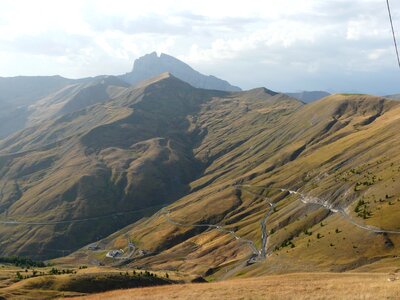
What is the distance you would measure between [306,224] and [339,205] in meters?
15.6

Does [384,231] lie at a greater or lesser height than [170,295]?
lesser

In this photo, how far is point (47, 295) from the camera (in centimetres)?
6800

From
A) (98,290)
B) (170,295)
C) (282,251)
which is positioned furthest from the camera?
(282,251)

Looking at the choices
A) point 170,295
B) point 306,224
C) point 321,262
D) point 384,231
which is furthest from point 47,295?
point 306,224

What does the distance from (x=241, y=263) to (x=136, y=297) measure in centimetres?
12149

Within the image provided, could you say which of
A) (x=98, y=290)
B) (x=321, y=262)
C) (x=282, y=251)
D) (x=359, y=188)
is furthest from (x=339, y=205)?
(x=98, y=290)

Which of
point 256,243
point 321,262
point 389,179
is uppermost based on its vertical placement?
point 389,179

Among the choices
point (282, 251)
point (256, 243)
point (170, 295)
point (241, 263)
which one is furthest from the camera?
point (256, 243)

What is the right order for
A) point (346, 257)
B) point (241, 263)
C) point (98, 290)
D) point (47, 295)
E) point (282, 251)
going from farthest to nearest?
point (241, 263), point (282, 251), point (346, 257), point (98, 290), point (47, 295)

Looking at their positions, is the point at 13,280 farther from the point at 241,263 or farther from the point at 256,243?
the point at 256,243

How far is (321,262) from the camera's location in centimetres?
12300

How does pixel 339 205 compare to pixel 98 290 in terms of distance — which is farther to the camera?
pixel 339 205

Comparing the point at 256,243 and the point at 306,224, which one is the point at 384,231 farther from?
the point at 256,243

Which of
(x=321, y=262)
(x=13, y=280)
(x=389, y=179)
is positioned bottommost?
(x=321, y=262)
